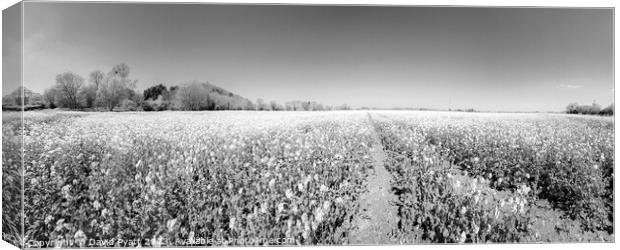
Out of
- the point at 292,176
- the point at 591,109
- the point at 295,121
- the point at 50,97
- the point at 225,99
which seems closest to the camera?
the point at 50,97

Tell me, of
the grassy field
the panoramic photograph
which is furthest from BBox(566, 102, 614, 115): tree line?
the grassy field

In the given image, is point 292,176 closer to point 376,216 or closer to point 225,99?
point 376,216

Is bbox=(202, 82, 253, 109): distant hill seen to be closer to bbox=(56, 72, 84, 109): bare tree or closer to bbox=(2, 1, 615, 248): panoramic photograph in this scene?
bbox=(2, 1, 615, 248): panoramic photograph

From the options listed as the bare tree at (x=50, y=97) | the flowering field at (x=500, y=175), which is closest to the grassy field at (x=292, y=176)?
the flowering field at (x=500, y=175)

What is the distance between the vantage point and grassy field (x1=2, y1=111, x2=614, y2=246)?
5.16 meters

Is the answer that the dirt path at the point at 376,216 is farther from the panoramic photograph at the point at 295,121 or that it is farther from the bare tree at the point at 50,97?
the bare tree at the point at 50,97

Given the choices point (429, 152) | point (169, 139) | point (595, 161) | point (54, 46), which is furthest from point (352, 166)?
point (54, 46)

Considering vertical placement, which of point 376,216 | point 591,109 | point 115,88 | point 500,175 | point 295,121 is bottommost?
point 376,216

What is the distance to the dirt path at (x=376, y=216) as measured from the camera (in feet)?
18.3

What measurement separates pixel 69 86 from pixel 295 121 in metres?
3.31

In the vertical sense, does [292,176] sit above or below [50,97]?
below

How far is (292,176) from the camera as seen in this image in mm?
5758

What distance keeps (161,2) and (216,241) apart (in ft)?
11.4

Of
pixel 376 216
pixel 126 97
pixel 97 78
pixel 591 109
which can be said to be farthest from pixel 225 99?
pixel 591 109
